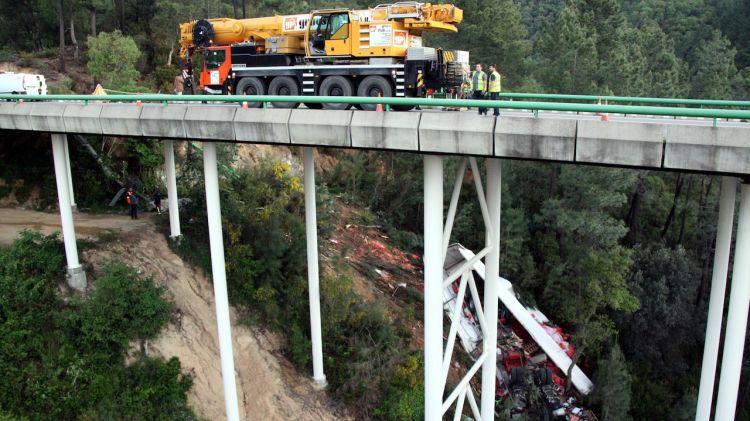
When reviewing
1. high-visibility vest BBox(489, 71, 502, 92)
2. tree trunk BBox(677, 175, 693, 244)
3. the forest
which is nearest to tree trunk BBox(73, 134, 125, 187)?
the forest

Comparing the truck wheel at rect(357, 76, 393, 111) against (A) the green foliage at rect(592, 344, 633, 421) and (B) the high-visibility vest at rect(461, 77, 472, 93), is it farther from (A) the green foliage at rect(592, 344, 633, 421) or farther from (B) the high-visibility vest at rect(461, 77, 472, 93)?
(A) the green foliage at rect(592, 344, 633, 421)

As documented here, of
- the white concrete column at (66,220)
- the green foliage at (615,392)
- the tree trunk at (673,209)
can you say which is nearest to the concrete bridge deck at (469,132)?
the white concrete column at (66,220)

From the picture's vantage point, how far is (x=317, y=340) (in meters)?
18.5

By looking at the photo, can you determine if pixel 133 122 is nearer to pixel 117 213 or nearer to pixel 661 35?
pixel 117 213

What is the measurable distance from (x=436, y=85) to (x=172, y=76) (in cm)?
2412

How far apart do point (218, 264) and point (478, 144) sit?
24.2 feet

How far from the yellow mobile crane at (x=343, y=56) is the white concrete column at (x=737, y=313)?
7818mm

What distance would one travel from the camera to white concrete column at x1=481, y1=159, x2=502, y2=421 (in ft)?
44.3

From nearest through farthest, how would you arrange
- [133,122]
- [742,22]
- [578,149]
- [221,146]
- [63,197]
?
[578,149] → [133,122] → [63,197] → [221,146] → [742,22]

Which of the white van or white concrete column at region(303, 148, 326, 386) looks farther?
the white van

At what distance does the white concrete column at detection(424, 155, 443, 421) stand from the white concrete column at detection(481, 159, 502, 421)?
110 inches

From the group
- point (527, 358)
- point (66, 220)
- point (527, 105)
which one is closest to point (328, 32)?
point (527, 105)

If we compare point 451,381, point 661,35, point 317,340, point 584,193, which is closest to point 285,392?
point 317,340

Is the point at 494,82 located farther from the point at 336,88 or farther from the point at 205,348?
the point at 205,348
